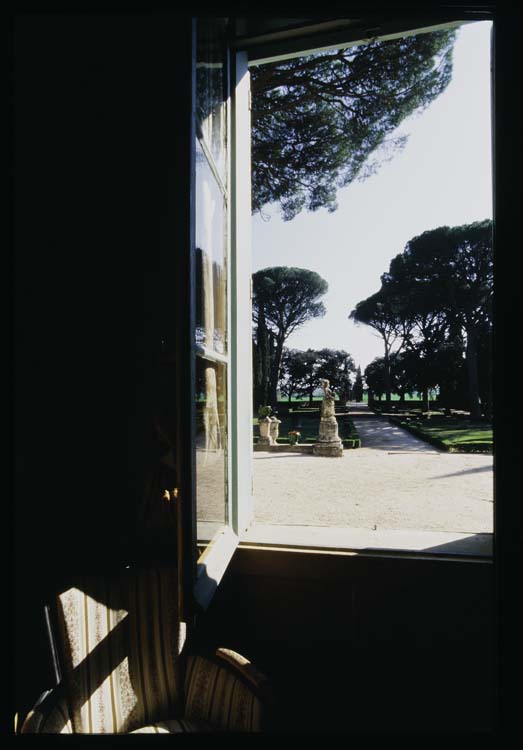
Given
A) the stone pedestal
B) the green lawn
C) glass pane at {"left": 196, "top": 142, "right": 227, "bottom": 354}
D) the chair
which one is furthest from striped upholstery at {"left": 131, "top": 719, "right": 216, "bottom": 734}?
the stone pedestal

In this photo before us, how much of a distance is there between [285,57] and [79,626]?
2.36 m

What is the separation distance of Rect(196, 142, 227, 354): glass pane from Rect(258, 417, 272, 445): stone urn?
325 inches

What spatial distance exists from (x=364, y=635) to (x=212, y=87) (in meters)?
2.15

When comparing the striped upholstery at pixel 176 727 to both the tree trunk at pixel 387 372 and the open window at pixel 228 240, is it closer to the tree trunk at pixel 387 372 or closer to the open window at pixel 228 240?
the open window at pixel 228 240

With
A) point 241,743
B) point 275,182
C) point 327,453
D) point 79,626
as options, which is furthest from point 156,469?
point 327,453

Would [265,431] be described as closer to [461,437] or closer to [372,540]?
[461,437]

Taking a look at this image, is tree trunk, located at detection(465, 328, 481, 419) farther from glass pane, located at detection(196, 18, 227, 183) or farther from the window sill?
glass pane, located at detection(196, 18, 227, 183)

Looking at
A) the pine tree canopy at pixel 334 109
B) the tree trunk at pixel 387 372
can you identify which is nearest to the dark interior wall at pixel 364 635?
the pine tree canopy at pixel 334 109

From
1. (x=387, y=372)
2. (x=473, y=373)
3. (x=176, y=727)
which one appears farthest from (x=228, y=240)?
(x=387, y=372)

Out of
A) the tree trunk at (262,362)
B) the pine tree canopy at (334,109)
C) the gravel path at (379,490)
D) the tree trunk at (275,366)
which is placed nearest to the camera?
the pine tree canopy at (334,109)

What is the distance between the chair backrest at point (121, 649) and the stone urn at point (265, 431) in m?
8.35

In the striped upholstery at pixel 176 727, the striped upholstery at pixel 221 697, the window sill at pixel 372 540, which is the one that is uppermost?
the window sill at pixel 372 540

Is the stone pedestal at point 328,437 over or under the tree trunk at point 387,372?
under

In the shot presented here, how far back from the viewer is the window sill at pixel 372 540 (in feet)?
4.79
